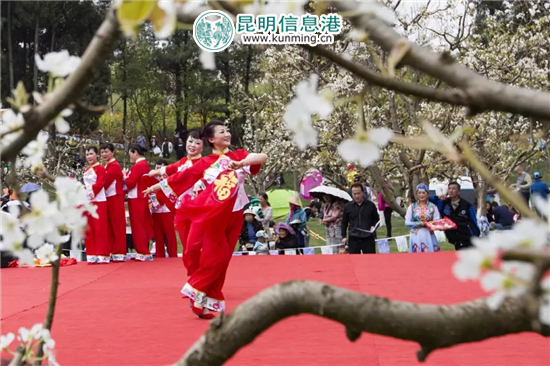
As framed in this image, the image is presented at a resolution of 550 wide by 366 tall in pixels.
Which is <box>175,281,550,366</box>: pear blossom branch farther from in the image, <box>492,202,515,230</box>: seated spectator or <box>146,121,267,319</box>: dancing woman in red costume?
<box>492,202,515,230</box>: seated spectator

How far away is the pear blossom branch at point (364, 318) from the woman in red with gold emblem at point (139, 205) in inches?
295

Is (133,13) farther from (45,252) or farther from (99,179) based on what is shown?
(99,179)

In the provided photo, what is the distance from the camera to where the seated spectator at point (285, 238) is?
9125 millimetres

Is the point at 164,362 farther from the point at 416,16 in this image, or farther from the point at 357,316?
the point at 416,16

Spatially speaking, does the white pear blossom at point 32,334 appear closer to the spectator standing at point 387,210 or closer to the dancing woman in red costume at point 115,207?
the dancing woman in red costume at point 115,207

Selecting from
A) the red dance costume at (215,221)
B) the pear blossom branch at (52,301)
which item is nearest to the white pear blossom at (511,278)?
the pear blossom branch at (52,301)

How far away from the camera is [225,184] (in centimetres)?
506

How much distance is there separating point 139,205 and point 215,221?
4064 mm

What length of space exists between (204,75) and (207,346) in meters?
23.6

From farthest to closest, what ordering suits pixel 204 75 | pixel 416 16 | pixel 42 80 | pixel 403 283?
pixel 204 75, pixel 42 80, pixel 416 16, pixel 403 283

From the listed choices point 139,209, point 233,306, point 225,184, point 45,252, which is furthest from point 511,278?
point 139,209

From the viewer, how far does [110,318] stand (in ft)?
16.1

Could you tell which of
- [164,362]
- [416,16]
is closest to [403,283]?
[164,362]

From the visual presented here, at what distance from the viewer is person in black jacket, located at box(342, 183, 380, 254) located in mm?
8086
